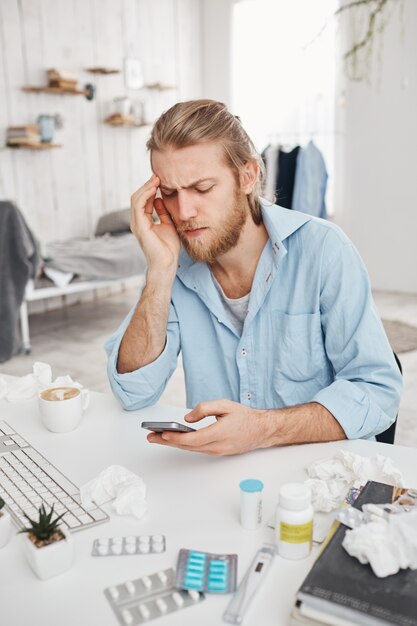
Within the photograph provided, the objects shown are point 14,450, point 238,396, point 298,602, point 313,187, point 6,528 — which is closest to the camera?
point 298,602

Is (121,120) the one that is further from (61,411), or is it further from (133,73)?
(61,411)

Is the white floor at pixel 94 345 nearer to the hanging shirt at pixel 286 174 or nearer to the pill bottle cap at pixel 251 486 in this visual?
the hanging shirt at pixel 286 174

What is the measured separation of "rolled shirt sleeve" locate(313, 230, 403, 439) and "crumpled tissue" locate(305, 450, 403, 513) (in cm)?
12

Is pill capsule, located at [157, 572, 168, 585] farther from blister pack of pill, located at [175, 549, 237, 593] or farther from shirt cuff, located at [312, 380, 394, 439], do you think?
shirt cuff, located at [312, 380, 394, 439]

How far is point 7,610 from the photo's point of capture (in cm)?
70

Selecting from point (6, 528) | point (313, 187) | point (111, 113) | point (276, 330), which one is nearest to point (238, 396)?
point (276, 330)

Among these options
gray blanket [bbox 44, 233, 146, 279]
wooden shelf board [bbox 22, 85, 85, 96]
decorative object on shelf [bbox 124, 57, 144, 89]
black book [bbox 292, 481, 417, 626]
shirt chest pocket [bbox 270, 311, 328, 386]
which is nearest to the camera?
black book [bbox 292, 481, 417, 626]

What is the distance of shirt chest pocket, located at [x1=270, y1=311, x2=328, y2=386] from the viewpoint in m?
1.33

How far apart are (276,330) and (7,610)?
32.9 inches

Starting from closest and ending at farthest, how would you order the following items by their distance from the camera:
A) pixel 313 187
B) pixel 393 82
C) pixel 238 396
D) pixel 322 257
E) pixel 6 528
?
pixel 6 528 < pixel 322 257 < pixel 238 396 < pixel 313 187 < pixel 393 82

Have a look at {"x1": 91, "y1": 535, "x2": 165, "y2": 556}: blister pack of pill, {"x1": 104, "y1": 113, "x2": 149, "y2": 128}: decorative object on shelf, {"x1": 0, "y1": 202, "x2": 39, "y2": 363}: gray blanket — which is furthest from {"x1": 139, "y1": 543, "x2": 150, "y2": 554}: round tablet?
{"x1": 104, "y1": 113, "x2": 149, "y2": 128}: decorative object on shelf

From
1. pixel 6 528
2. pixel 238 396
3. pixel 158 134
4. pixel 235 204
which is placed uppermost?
pixel 158 134

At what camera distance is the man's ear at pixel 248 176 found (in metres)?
1.44

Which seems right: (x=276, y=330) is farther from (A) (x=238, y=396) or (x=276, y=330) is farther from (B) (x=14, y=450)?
(B) (x=14, y=450)
